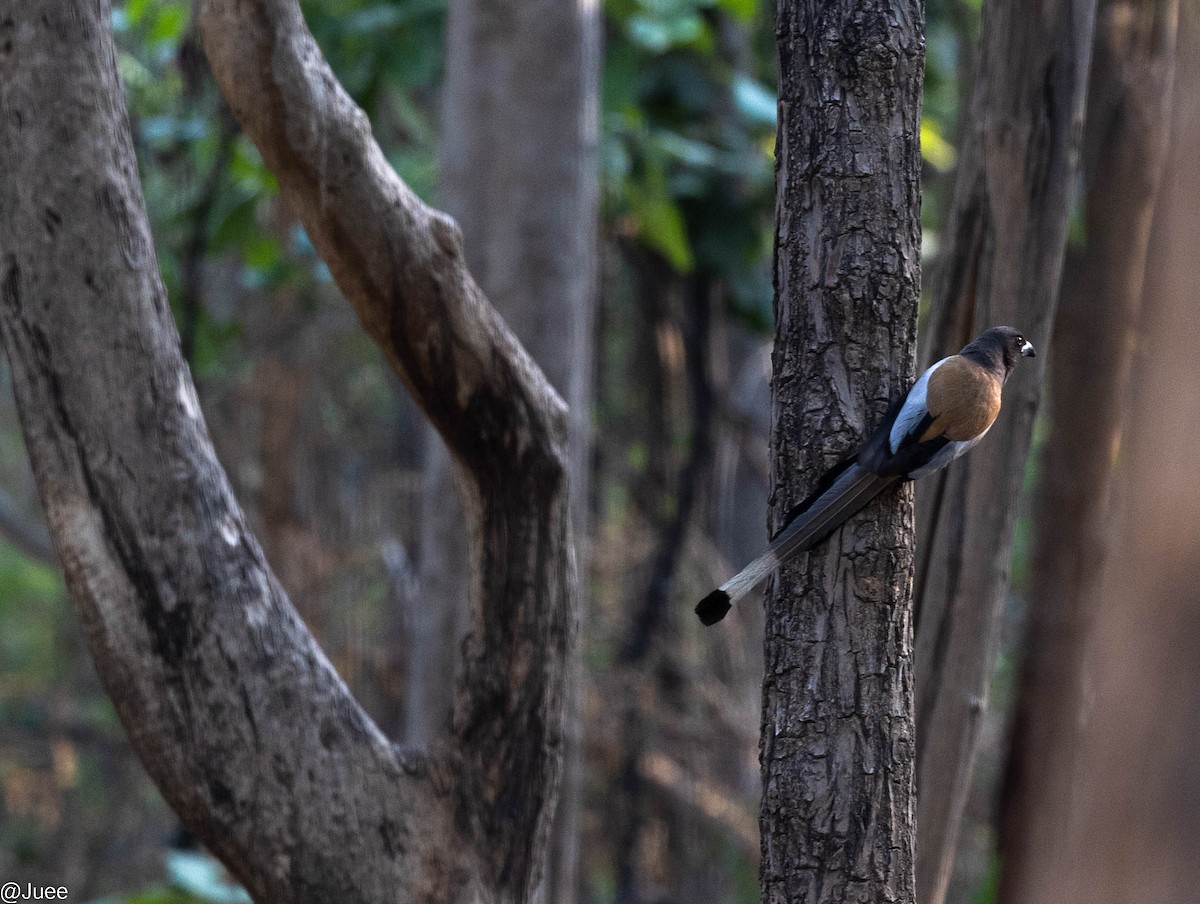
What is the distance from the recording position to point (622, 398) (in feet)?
23.2

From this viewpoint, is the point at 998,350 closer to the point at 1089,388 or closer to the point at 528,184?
the point at 528,184

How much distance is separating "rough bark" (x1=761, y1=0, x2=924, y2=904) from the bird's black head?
0.10 m

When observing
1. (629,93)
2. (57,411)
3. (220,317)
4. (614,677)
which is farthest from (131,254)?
(220,317)

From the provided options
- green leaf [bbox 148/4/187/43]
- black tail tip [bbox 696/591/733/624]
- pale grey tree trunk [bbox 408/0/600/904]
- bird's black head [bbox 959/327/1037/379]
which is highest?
green leaf [bbox 148/4/187/43]

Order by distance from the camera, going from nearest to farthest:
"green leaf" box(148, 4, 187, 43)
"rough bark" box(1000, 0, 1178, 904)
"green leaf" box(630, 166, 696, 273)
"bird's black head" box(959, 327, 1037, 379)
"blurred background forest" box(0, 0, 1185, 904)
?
1. "bird's black head" box(959, 327, 1037, 379)
2. "rough bark" box(1000, 0, 1178, 904)
3. "green leaf" box(148, 4, 187, 43)
4. "green leaf" box(630, 166, 696, 273)
5. "blurred background forest" box(0, 0, 1185, 904)

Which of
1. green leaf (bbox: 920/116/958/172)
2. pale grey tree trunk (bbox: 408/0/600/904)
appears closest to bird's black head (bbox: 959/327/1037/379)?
pale grey tree trunk (bbox: 408/0/600/904)

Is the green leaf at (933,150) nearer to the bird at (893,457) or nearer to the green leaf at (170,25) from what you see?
the bird at (893,457)

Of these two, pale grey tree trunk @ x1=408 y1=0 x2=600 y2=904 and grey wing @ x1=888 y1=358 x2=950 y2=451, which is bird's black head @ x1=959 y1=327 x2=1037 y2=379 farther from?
pale grey tree trunk @ x1=408 y1=0 x2=600 y2=904

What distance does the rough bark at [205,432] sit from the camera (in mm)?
2102

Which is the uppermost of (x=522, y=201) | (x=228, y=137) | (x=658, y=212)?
(x=228, y=137)

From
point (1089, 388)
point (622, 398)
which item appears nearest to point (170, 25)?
point (622, 398)

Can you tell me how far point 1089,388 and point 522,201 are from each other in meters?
2.19

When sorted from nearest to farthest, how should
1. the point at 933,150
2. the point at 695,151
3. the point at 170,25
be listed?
the point at 170,25 < the point at 695,151 < the point at 933,150

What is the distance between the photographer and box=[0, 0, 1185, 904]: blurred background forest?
492cm
